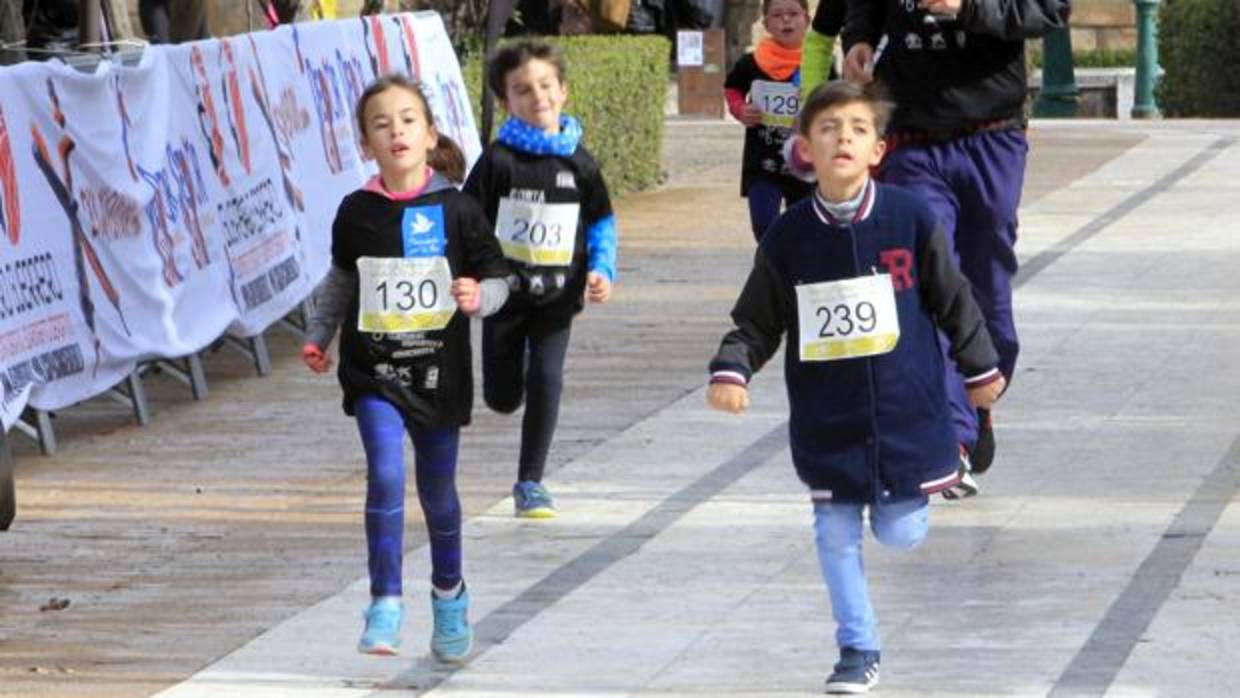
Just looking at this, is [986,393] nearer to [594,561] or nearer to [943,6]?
[594,561]

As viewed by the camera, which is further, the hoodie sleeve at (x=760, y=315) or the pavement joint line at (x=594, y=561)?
the pavement joint line at (x=594, y=561)

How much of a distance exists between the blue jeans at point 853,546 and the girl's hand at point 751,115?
5581 millimetres

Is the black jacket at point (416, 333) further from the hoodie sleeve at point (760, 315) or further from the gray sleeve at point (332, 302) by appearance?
the hoodie sleeve at point (760, 315)

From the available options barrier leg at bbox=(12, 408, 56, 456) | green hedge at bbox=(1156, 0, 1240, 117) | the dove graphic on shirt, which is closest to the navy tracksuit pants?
the dove graphic on shirt

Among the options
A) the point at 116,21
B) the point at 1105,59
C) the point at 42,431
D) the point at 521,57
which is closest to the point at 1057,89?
the point at 1105,59

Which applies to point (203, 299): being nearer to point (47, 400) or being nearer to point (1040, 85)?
point (47, 400)

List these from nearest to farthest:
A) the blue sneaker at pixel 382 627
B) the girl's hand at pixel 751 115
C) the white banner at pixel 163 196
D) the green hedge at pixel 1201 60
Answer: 1. the blue sneaker at pixel 382 627
2. the white banner at pixel 163 196
3. the girl's hand at pixel 751 115
4. the green hedge at pixel 1201 60

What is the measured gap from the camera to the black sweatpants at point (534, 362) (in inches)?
389

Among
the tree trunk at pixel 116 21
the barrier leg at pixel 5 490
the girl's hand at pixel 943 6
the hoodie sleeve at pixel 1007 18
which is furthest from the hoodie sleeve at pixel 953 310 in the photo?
the tree trunk at pixel 116 21

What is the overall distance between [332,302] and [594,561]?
55.5 inches

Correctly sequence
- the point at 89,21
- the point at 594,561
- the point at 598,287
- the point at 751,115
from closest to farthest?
the point at 594,561, the point at 598,287, the point at 751,115, the point at 89,21

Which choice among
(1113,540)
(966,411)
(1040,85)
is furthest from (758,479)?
(1040,85)

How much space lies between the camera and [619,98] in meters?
21.4

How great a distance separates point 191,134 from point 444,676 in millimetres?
5352
